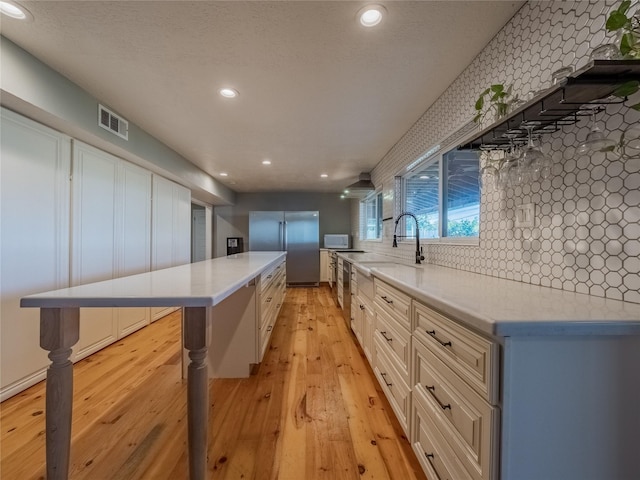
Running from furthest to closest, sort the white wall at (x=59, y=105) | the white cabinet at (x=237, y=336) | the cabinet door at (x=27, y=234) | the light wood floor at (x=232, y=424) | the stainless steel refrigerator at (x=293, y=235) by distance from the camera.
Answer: the stainless steel refrigerator at (x=293, y=235)
the white cabinet at (x=237, y=336)
the cabinet door at (x=27, y=234)
the white wall at (x=59, y=105)
the light wood floor at (x=232, y=424)

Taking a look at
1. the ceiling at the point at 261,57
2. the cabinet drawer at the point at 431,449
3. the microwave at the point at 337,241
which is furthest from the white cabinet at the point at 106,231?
the microwave at the point at 337,241

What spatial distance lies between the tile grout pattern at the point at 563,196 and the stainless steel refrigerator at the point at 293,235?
4.77 meters

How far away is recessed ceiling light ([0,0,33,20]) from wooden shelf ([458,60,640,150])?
248cm

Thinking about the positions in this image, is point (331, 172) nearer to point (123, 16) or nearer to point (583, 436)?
point (123, 16)

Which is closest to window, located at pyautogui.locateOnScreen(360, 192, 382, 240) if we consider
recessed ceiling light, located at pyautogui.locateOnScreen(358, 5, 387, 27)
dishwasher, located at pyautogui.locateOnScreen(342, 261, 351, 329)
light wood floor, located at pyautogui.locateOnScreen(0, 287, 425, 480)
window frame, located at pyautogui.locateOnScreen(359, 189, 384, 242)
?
window frame, located at pyautogui.locateOnScreen(359, 189, 384, 242)

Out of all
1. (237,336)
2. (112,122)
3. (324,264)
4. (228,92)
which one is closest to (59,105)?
(112,122)

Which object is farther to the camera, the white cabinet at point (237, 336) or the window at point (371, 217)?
the window at point (371, 217)

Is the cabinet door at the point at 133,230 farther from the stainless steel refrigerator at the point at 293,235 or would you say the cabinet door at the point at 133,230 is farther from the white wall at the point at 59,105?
the stainless steel refrigerator at the point at 293,235

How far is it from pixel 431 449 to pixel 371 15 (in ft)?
6.95

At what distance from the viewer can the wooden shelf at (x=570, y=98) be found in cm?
76

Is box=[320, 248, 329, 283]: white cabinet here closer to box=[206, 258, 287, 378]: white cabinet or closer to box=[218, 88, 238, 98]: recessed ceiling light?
box=[206, 258, 287, 378]: white cabinet

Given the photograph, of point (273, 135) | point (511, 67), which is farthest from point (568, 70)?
point (273, 135)

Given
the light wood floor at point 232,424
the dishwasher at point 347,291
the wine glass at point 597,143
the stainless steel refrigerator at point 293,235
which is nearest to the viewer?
the wine glass at point 597,143

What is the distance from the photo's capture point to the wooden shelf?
757 millimetres
